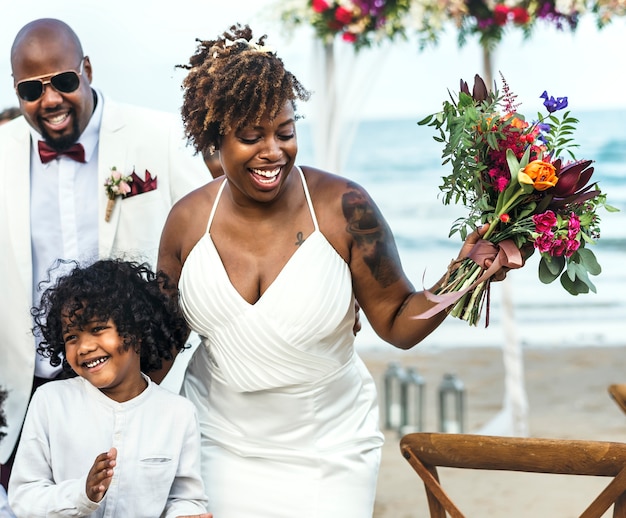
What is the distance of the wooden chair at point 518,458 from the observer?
113 inches

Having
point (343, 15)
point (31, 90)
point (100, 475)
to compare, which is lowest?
point (100, 475)

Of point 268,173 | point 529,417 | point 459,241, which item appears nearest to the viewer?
point 268,173

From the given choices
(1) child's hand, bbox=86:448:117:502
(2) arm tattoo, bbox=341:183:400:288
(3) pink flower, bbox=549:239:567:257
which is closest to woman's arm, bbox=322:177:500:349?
(2) arm tattoo, bbox=341:183:400:288

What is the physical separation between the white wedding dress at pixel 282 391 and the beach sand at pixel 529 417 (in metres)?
3.79

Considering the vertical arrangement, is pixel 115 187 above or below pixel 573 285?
above

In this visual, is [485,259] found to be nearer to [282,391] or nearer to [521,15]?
[282,391]

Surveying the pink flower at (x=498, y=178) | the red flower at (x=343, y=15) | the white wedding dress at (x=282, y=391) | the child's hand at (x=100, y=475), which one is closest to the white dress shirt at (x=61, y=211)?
the white wedding dress at (x=282, y=391)

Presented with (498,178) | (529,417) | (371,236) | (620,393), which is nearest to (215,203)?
(371,236)

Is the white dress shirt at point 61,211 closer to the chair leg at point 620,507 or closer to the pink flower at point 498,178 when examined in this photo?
the pink flower at point 498,178

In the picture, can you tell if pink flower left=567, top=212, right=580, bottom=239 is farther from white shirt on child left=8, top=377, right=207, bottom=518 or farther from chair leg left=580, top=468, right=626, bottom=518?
white shirt on child left=8, top=377, right=207, bottom=518

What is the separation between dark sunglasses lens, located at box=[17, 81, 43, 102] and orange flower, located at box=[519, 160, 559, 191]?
1.74 meters

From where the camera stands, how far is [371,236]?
333cm

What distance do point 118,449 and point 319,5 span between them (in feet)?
16.7

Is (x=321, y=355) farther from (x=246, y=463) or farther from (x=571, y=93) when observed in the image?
(x=571, y=93)
